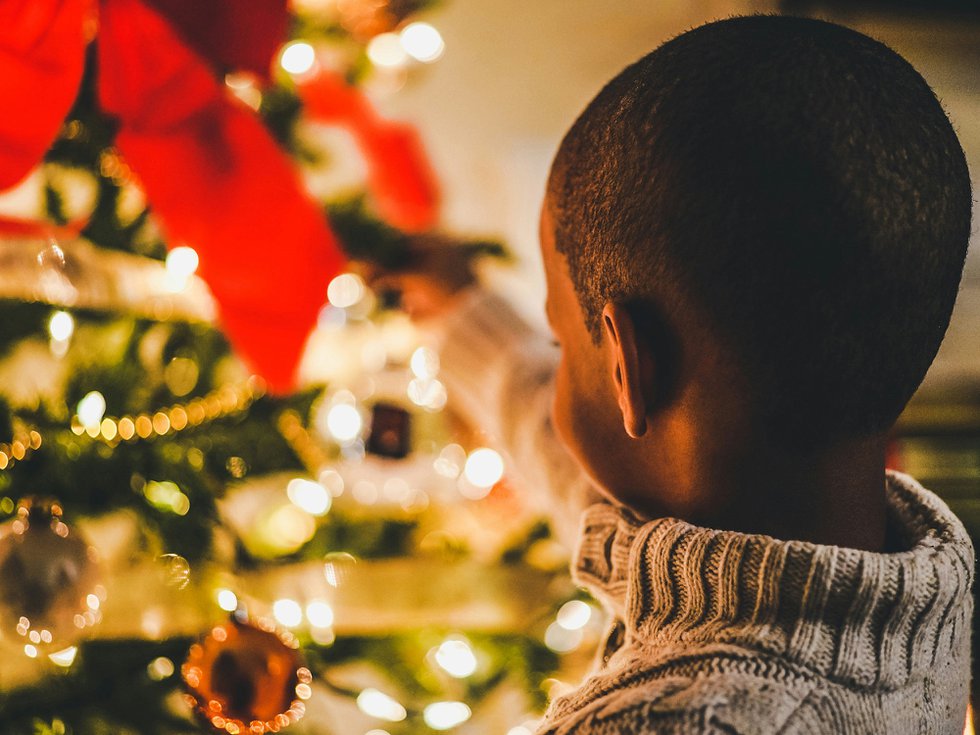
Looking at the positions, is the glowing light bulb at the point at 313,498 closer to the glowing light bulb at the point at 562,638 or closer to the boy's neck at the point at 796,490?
the glowing light bulb at the point at 562,638

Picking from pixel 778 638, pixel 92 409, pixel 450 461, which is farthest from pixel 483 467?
pixel 778 638

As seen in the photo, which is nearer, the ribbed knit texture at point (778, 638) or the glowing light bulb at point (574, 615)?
the ribbed knit texture at point (778, 638)

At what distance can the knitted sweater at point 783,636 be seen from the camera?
42 cm

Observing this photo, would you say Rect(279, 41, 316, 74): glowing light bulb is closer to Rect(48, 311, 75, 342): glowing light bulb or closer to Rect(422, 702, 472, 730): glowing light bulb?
Rect(48, 311, 75, 342): glowing light bulb

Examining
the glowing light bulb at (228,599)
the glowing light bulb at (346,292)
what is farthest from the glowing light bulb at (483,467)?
the glowing light bulb at (228,599)

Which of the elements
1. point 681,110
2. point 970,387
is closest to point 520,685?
point 681,110

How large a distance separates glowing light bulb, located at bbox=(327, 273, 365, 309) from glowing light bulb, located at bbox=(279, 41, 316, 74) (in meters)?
0.23

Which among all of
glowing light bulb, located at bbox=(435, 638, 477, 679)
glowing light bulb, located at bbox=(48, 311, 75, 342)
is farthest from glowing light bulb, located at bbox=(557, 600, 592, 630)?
glowing light bulb, located at bbox=(48, 311, 75, 342)

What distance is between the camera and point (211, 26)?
632 millimetres

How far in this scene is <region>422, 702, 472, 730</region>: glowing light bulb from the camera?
83 cm

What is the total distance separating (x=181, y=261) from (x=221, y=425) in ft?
0.49

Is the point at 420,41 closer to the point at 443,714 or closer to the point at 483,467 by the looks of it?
the point at 483,467

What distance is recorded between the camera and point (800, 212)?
1.38ft

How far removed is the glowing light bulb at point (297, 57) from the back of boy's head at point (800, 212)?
1.66ft
